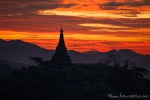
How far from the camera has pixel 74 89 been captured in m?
76.4

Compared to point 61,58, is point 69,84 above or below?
below

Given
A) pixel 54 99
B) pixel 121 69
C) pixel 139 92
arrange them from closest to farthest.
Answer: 1. pixel 54 99
2. pixel 139 92
3. pixel 121 69

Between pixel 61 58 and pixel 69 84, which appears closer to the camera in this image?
pixel 69 84

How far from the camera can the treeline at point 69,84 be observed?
76688 mm

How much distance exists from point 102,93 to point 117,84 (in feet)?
23.0

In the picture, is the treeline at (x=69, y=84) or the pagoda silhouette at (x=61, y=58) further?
the pagoda silhouette at (x=61, y=58)

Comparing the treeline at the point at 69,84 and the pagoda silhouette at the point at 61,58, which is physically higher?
the pagoda silhouette at the point at 61,58

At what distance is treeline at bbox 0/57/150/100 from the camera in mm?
76688

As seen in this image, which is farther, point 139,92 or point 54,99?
point 139,92

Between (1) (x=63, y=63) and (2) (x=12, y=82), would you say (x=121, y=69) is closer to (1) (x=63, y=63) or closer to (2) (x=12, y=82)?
(1) (x=63, y=63)

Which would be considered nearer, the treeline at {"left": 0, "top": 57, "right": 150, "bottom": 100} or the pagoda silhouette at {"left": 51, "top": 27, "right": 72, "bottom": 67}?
the treeline at {"left": 0, "top": 57, "right": 150, "bottom": 100}

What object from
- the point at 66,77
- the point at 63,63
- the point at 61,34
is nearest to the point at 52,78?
the point at 66,77

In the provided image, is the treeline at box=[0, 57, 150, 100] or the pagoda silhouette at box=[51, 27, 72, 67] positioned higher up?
the pagoda silhouette at box=[51, 27, 72, 67]

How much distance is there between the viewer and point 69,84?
3108 inches
